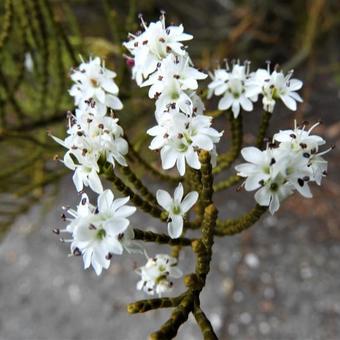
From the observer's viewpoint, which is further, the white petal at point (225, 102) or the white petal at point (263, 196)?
the white petal at point (225, 102)

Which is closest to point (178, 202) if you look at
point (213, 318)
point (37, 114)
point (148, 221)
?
point (37, 114)

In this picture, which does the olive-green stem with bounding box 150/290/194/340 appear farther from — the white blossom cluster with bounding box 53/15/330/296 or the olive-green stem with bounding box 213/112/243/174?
the olive-green stem with bounding box 213/112/243/174

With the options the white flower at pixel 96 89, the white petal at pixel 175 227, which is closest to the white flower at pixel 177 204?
the white petal at pixel 175 227

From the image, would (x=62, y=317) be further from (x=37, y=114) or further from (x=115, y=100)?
(x=115, y=100)

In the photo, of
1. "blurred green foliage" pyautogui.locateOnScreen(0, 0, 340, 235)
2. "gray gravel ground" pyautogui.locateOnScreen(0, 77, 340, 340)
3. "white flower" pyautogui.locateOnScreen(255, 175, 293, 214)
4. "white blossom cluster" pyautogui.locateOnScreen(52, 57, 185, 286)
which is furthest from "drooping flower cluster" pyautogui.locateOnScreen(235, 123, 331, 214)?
"gray gravel ground" pyautogui.locateOnScreen(0, 77, 340, 340)

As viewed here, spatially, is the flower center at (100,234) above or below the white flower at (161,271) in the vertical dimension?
above

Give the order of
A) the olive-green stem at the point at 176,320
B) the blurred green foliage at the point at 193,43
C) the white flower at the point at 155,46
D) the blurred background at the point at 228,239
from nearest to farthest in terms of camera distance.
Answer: the olive-green stem at the point at 176,320 < the white flower at the point at 155,46 < the blurred green foliage at the point at 193,43 < the blurred background at the point at 228,239

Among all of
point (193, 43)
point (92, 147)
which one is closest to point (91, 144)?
point (92, 147)

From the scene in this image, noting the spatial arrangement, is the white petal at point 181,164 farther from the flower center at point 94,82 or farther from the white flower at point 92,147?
the flower center at point 94,82
